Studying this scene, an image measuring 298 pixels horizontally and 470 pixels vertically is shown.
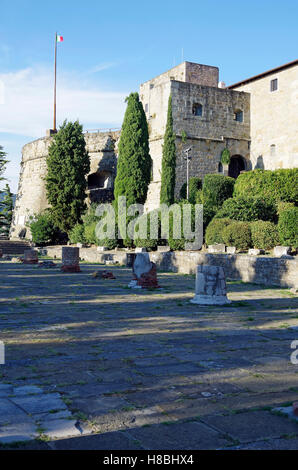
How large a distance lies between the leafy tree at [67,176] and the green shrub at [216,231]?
48.2 feet

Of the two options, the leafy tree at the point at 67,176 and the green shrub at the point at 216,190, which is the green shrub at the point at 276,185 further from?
the leafy tree at the point at 67,176

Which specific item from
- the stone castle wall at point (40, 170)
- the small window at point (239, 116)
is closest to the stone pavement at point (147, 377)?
the small window at point (239, 116)

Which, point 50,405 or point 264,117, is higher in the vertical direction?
point 264,117

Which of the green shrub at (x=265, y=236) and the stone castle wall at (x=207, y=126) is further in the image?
the stone castle wall at (x=207, y=126)

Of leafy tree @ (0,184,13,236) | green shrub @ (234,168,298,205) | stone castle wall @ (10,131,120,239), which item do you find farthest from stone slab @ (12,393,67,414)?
leafy tree @ (0,184,13,236)

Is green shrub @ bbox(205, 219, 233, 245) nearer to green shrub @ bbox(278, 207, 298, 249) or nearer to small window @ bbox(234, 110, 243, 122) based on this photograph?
green shrub @ bbox(278, 207, 298, 249)

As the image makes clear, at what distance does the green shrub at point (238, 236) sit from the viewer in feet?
57.8

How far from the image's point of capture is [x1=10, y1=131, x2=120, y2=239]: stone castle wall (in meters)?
37.1

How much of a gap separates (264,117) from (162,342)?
2794 cm

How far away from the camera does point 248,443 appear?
279 cm

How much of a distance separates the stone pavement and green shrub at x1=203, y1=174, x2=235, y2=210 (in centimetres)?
1793
